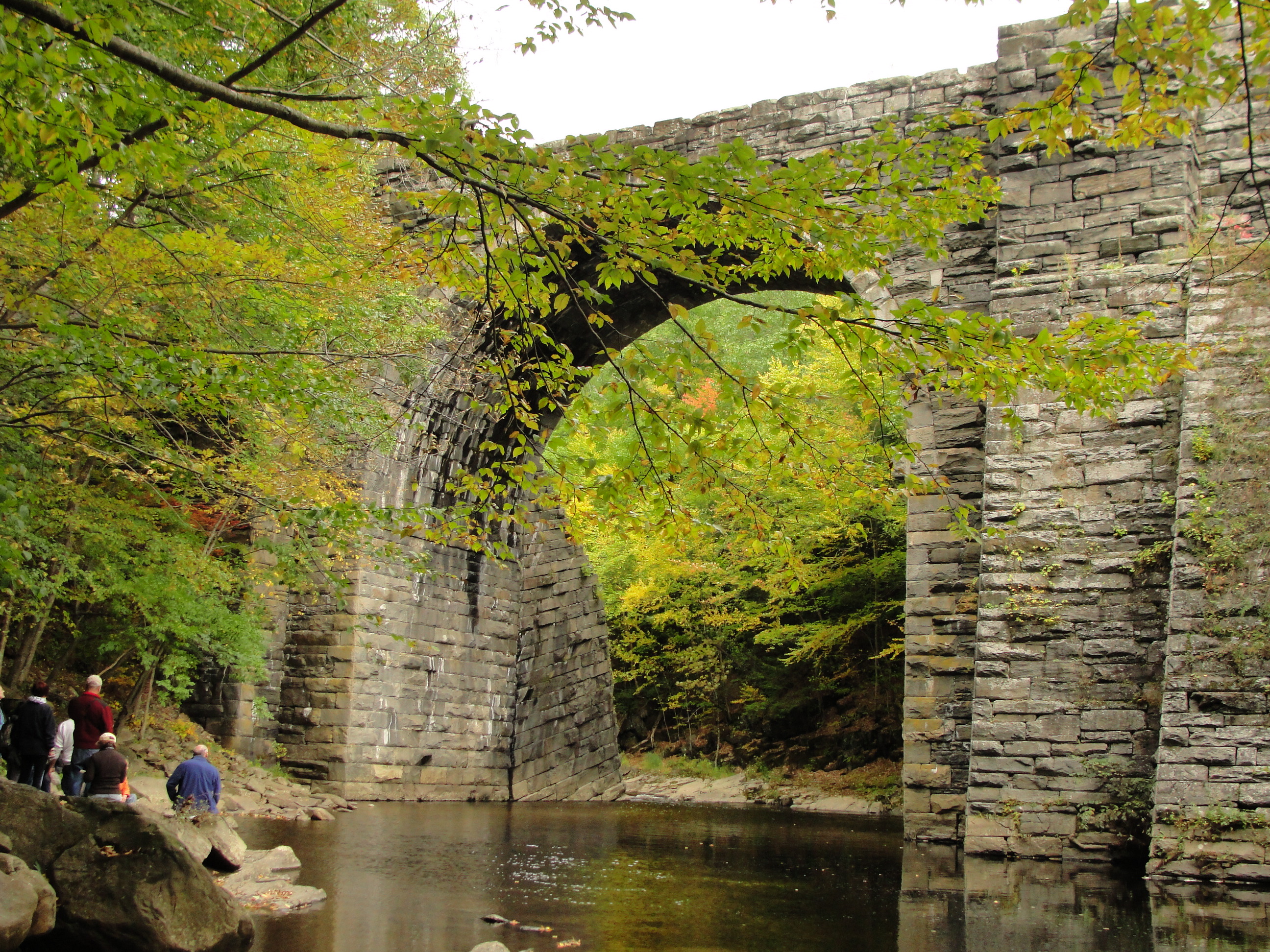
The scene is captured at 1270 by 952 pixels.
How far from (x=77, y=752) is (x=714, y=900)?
5.43 m

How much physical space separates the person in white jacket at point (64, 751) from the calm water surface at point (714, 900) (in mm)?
1820

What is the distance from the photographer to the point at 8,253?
261 inches

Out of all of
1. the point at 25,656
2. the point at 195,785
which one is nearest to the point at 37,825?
the point at 195,785

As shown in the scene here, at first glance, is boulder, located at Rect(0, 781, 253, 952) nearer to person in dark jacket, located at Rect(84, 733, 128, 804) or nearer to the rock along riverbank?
person in dark jacket, located at Rect(84, 733, 128, 804)

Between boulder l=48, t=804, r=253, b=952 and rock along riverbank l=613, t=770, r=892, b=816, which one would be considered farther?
rock along riverbank l=613, t=770, r=892, b=816

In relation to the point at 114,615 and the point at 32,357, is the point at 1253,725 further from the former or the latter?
the point at 114,615

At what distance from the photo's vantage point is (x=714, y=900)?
7.66 meters

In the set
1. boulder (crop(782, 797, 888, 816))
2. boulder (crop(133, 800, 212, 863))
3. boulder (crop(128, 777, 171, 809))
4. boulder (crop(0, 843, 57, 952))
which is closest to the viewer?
boulder (crop(0, 843, 57, 952))

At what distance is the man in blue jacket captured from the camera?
26.7 feet

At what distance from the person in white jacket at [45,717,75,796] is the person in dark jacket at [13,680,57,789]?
0.43 feet

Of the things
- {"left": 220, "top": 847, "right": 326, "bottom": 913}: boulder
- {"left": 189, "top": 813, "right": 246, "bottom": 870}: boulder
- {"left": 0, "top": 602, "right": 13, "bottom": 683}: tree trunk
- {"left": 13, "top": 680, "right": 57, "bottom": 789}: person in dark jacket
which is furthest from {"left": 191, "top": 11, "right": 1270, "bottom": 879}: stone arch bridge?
{"left": 0, "top": 602, "right": 13, "bottom": 683}: tree trunk

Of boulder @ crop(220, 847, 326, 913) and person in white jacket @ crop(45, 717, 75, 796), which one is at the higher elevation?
person in white jacket @ crop(45, 717, 75, 796)

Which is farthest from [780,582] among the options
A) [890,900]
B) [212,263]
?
[212,263]

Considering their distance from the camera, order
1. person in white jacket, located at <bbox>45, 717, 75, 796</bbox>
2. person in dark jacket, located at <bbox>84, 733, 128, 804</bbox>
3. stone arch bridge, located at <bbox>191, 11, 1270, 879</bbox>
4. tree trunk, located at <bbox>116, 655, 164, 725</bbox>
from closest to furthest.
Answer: person in dark jacket, located at <bbox>84, 733, 128, 804</bbox>
stone arch bridge, located at <bbox>191, 11, 1270, 879</bbox>
person in white jacket, located at <bbox>45, 717, 75, 796</bbox>
tree trunk, located at <bbox>116, 655, 164, 725</bbox>
